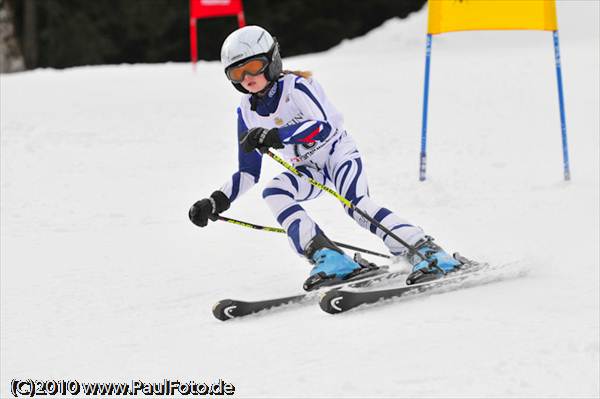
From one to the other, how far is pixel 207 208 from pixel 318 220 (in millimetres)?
2574

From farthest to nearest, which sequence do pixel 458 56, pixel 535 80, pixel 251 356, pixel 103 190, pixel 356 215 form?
pixel 458 56
pixel 535 80
pixel 103 190
pixel 356 215
pixel 251 356

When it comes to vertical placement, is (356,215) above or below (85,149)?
above

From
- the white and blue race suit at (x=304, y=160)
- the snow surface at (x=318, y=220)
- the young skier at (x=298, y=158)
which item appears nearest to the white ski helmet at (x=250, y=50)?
the young skier at (x=298, y=158)

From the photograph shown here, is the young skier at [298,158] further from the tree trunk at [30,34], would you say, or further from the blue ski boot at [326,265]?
the tree trunk at [30,34]

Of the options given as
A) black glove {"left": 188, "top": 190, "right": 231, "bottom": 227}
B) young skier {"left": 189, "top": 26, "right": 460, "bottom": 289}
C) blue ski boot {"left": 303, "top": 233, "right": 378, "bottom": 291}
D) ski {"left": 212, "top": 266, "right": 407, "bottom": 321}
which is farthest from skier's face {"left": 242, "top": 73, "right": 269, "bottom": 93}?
ski {"left": 212, "top": 266, "right": 407, "bottom": 321}

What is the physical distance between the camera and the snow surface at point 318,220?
14.1 ft

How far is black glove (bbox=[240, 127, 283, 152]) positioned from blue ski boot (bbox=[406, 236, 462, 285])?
3.35ft

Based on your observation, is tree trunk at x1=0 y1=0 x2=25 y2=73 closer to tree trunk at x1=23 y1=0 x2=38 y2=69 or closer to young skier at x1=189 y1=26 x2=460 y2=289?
tree trunk at x1=23 y1=0 x2=38 y2=69

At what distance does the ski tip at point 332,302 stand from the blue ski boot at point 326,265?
334 mm

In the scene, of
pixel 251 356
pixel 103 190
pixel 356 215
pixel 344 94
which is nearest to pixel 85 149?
pixel 103 190

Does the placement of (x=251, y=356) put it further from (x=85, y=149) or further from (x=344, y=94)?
(x=344, y=94)

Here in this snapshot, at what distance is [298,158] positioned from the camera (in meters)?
5.64

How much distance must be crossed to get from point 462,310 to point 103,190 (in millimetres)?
4995

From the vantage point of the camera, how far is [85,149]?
1049 centimetres
